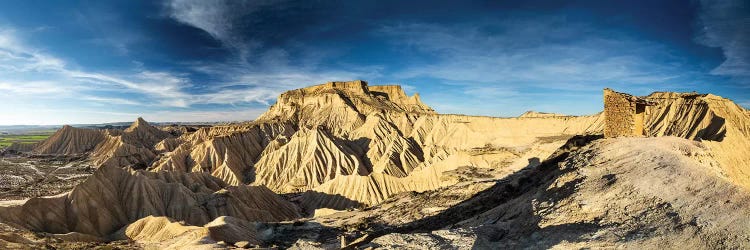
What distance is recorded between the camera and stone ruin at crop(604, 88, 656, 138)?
14.1 m

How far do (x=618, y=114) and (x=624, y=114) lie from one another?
0.24m

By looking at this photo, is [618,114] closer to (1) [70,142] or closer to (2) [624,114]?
(2) [624,114]

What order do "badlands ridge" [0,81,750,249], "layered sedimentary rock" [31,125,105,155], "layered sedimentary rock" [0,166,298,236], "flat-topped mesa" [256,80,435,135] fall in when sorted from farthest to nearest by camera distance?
1. "layered sedimentary rock" [31,125,105,155]
2. "flat-topped mesa" [256,80,435,135]
3. "layered sedimentary rock" [0,166,298,236]
4. "badlands ridge" [0,81,750,249]

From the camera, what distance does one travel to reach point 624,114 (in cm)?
1424

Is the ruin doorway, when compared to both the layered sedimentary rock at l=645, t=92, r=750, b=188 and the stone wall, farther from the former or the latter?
A: the layered sedimentary rock at l=645, t=92, r=750, b=188

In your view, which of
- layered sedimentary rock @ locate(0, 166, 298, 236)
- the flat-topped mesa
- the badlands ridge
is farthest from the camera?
the flat-topped mesa

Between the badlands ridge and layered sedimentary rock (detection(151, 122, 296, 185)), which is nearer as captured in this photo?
the badlands ridge

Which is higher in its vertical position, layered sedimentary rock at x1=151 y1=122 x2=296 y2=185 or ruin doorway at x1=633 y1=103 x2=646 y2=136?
ruin doorway at x1=633 y1=103 x2=646 y2=136

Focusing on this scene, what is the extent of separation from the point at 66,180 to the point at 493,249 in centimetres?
7261

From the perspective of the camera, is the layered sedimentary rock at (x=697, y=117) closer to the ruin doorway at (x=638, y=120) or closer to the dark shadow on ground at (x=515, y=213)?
the ruin doorway at (x=638, y=120)

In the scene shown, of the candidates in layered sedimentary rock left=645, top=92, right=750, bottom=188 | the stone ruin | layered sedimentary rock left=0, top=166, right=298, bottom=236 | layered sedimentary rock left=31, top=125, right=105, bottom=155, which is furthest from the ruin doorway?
layered sedimentary rock left=31, top=125, right=105, bottom=155

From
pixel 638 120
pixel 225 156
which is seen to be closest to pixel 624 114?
pixel 638 120

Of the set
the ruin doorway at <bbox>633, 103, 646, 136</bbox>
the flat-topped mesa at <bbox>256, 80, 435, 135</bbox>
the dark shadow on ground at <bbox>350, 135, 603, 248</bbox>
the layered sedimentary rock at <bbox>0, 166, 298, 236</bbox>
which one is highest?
the flat-topped mesa at <bbox>256, 80, 435, 135</bbox>

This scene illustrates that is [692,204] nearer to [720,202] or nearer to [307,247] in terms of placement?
[720,202]
